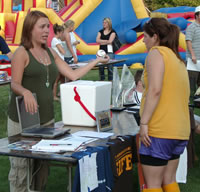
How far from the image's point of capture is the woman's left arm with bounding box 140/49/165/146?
2793mm

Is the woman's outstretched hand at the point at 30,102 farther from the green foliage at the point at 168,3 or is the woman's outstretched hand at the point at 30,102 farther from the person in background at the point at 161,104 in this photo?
the green foliage at the point at 168,3

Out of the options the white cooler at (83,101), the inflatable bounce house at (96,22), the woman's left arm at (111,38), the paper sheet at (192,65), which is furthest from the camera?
the inflatable bounce house at (96,22)

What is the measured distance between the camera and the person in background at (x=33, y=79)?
10.6 ft

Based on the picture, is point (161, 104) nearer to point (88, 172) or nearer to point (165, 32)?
point (165, 32)

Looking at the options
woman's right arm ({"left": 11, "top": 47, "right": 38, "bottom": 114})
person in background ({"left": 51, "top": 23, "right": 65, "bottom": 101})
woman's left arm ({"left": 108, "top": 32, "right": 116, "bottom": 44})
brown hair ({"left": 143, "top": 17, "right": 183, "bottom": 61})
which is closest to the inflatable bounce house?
woman's left arm ({"left": 108, "top": 32, "right": 116, "bottom": 44})

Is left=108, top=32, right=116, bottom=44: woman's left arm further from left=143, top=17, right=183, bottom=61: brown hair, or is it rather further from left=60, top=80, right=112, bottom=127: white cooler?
left=143, top=17, right=183, bottom=61: brown hair

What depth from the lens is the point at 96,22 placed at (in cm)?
1509

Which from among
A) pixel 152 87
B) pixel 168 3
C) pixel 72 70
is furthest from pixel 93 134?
pixel 168 3

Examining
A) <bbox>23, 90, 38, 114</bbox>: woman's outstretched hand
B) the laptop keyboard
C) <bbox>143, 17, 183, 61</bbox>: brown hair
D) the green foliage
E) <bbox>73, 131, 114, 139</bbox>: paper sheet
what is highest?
the green foliage

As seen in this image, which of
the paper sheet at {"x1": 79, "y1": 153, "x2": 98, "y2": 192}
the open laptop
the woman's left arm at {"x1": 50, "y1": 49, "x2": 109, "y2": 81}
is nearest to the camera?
the paper sheet at {"x1": 79, "y1": 153, "x2": 98, "y2": 192}

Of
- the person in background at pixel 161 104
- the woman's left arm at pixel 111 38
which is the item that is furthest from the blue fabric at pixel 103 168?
the woman's left arm at pixel 111 38

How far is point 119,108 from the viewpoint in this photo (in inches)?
165

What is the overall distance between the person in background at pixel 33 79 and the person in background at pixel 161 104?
2.76ft

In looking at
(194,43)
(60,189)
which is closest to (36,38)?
(60,189)
